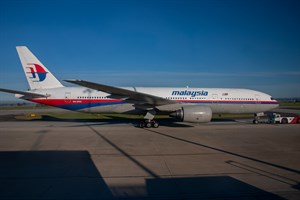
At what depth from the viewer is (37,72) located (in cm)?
1895

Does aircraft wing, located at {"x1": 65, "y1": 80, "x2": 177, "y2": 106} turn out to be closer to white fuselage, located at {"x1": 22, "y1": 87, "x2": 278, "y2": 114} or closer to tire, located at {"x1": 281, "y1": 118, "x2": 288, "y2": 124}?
white fuselage, located at {"x1": 22, "y1": 87, "x2": 278, "y2": 114}

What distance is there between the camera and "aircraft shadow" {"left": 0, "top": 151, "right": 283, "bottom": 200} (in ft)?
15.6

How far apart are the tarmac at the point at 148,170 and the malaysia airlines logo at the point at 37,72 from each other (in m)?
9.95

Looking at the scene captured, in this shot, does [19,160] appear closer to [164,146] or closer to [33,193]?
[33,193]

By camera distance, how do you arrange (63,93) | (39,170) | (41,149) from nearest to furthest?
→ (39,170), (41,149), (63,93)

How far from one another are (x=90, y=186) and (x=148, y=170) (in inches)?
71.3

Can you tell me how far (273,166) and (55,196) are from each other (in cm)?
615

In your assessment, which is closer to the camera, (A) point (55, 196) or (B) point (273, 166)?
(A) point (55, 196)

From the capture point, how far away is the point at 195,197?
4691 millimetres

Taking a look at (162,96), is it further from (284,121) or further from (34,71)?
(284,121)


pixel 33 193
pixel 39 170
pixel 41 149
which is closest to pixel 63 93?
pixel 41 149

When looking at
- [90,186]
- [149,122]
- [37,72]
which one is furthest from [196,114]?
[37,72]

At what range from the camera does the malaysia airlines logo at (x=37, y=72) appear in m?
18.9

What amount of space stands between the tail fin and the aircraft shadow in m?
13.3
